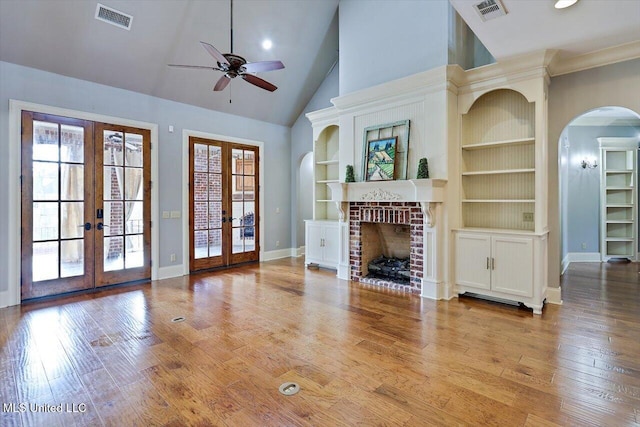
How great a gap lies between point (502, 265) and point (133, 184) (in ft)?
18.4

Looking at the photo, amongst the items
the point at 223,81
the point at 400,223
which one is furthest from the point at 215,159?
the point at 400,223

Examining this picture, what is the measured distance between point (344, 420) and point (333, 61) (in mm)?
6700

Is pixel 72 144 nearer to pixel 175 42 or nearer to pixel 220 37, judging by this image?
pixel 175 42

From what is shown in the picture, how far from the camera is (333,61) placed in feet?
22.6

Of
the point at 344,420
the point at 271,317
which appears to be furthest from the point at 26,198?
the point at 344,420

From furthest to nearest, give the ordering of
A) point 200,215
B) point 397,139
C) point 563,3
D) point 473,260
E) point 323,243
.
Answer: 1. point 323,243
2. point 200,215
3. point 397,139
4. point 473,260
5. point 563,3

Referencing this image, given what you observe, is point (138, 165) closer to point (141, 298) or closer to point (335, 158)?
point (141, 298)

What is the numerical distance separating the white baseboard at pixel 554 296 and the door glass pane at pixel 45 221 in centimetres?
674

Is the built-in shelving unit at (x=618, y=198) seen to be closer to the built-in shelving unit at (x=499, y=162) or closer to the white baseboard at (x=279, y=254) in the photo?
the built-in shelving unit at (x=499, y=162)

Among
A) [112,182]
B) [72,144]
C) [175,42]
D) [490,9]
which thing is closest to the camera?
[490,9]

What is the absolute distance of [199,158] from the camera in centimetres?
606

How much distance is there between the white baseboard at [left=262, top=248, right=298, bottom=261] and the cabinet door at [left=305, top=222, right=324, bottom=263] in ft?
3.89

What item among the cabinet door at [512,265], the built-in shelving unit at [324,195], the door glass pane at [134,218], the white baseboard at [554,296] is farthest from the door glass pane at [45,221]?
the white baseboard at [554,296]

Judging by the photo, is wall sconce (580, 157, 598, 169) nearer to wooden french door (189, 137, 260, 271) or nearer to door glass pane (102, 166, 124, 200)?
wooden french door (189, 137, 260, 271)
